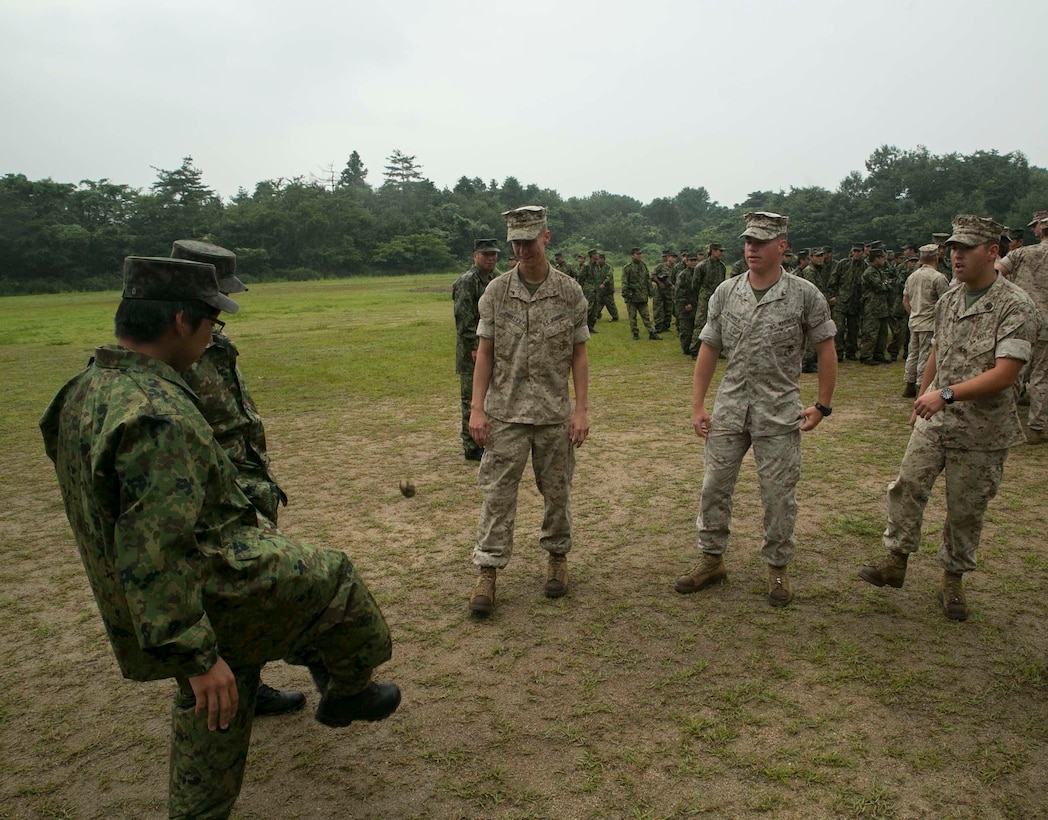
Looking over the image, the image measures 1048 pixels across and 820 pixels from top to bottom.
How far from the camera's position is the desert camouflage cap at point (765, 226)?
165 inches

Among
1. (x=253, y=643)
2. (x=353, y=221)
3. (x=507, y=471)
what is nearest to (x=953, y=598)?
(x=507, y=471)

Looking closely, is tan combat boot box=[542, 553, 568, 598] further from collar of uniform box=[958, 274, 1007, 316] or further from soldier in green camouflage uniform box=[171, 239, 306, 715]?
collar of uniform box=[958, 274, 1007, 316]

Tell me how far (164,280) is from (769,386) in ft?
10.7

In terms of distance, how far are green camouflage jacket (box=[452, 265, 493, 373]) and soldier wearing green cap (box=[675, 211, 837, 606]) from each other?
3167 millimetres

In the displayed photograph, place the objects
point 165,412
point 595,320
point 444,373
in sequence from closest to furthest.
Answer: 1. point 165,412
2. point 444,373
3. point 595,320

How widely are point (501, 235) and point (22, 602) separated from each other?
2402 inches

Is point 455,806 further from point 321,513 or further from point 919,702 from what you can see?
point 321,513

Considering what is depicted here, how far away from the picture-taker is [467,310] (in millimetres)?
7258

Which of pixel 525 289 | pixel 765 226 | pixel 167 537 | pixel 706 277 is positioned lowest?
pixel 167 537

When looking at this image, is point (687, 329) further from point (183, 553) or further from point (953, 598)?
point (183, 553)

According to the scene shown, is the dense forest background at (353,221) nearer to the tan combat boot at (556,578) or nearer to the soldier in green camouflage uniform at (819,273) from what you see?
the soldier in green camouflage uniform at (819,273)

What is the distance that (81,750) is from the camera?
3207 mm

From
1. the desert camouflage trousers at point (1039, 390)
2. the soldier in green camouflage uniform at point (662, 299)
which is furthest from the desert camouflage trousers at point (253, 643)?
the soldier in green camouflage uniform at point (662, 299)

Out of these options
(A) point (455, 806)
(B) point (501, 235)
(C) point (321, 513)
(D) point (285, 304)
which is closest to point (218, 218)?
(B) point (501, 235)
